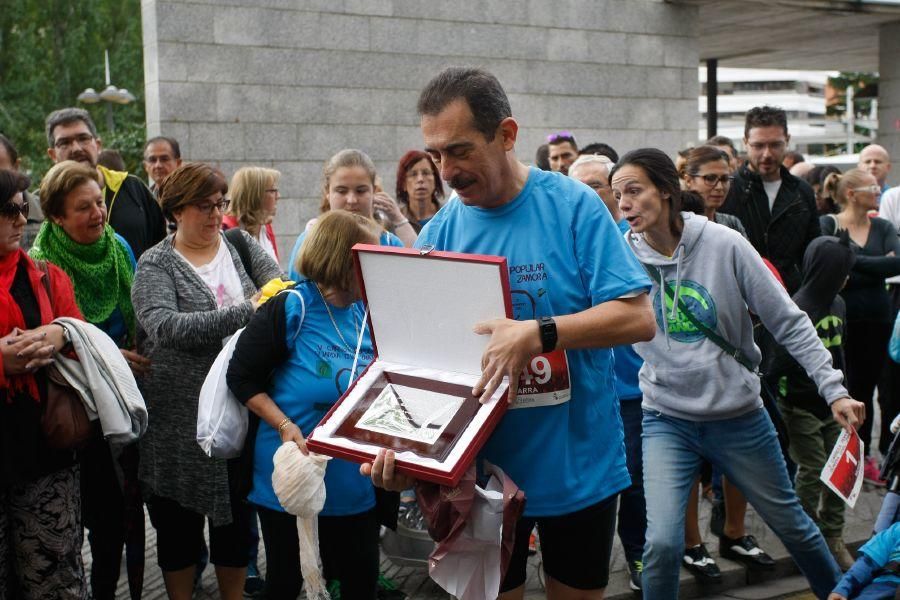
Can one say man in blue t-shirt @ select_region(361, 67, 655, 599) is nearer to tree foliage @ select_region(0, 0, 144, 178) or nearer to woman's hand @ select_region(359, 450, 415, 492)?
woman's hand @ select_region(359, 450, 415, 492)

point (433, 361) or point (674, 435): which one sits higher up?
point (433, 361)

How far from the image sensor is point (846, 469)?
3645 mm

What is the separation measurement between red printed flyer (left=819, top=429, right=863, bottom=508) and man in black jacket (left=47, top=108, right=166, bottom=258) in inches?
145

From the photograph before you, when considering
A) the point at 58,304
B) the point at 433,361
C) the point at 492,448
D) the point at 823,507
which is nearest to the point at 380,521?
the point at 492,448

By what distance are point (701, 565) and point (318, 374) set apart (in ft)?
8.48

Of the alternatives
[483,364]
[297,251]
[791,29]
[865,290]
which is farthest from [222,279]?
[791,29]

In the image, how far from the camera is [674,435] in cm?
407

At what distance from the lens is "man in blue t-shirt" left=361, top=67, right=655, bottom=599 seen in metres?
2.63

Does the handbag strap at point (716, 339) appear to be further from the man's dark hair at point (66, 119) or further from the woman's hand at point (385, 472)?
the man's dark hair at point (66, 119)

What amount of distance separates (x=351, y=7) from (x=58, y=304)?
297 inches

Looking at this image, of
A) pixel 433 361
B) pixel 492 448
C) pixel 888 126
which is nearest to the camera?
pixel 433 361

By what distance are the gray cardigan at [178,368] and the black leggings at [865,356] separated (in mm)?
4923

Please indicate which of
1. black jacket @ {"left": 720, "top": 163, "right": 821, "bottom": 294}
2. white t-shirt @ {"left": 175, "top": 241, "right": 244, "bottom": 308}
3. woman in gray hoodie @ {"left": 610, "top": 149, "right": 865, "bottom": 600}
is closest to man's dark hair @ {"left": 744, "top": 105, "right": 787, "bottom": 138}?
black jacket @ {"left": 720, "top": 163, "right": 821, "bottom": 294}

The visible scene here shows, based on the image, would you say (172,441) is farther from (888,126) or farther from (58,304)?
(888,126)
